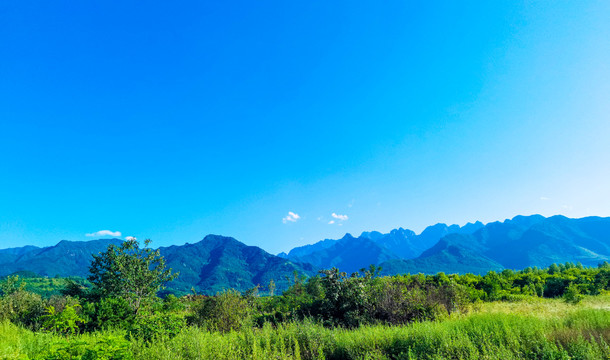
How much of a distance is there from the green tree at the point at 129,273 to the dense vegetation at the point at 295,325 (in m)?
0.06

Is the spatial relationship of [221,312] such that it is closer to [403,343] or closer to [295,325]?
[295,325]

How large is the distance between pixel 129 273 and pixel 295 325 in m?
12.8

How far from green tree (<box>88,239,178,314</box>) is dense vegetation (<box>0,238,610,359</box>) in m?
0.06

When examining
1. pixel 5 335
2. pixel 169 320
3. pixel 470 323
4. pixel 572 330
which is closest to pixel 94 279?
pixel 5 335

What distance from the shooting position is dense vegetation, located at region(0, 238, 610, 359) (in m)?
6.75

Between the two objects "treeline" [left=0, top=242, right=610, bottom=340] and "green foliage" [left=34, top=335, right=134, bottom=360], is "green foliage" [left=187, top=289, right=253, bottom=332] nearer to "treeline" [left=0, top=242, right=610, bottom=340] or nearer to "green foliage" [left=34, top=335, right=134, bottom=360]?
"treeline" [left=0, top=242, right=610, bottom=340]

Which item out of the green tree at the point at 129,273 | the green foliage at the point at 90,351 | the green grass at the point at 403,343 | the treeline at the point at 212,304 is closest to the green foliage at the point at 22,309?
the treeline at the point at 212,304

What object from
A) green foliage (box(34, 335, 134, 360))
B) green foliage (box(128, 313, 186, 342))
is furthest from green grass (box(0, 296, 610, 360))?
green foliage (box(128, 313, 186, 342))

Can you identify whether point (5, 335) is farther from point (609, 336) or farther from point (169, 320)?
point (609, 336)

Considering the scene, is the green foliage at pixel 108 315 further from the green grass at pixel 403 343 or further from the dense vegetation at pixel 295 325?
the green grass at pixel 403 343

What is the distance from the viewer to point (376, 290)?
627 inches

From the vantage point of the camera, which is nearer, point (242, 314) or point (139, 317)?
point (139, 317)

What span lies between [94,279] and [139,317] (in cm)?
1091

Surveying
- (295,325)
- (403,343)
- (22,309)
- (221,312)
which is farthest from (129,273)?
(403,343)
